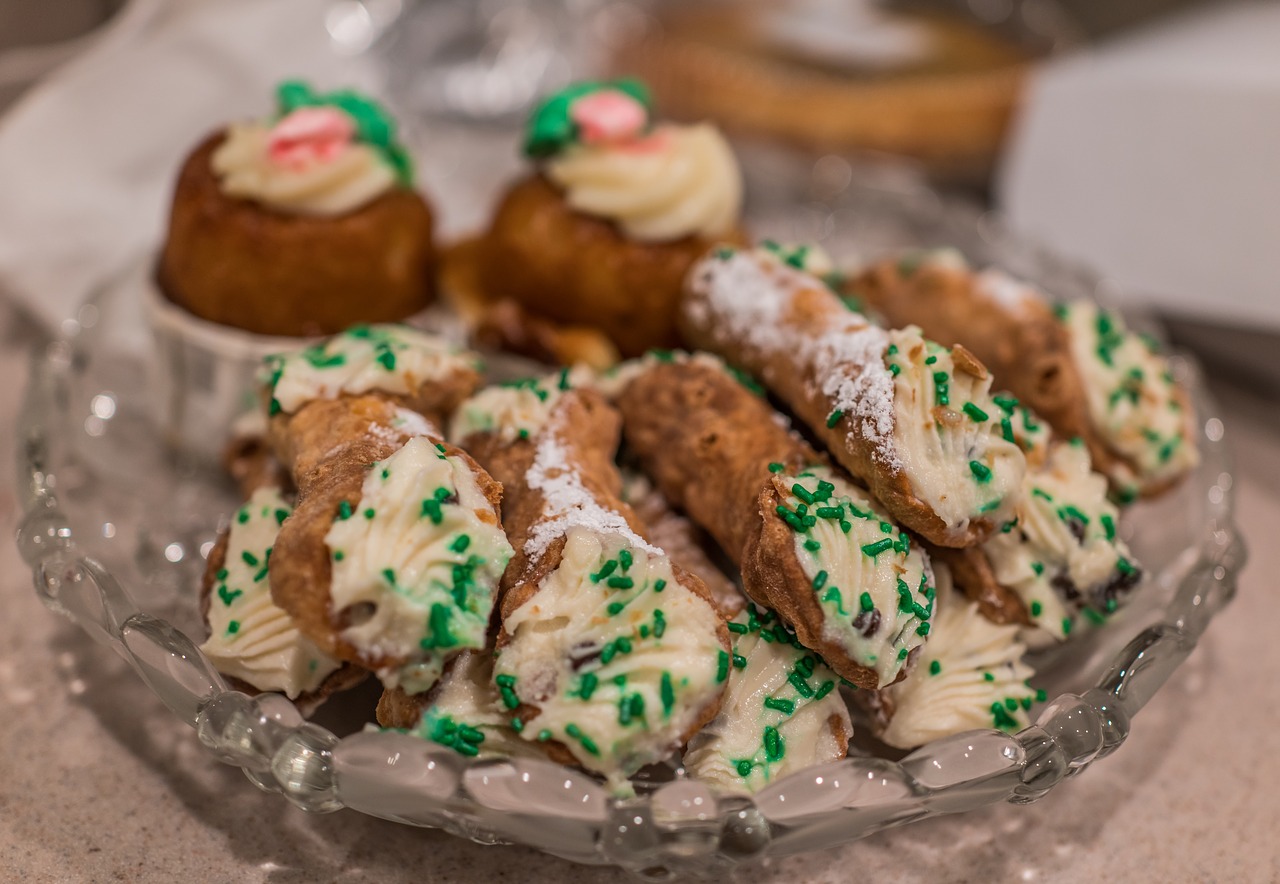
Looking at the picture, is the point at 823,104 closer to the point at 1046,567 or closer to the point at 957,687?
the point at 1046,567

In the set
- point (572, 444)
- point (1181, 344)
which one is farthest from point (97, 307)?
point (1181, 344)

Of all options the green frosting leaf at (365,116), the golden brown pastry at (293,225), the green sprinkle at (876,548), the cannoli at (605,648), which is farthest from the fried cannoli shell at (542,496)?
the green frosting leaf at (365,116)

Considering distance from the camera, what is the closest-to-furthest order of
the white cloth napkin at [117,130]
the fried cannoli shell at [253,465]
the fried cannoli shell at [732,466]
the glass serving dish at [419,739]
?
the glass serving dish at [419,739]
the fried cannoli shell at [732,466]
the fried cannoli shell at [253,465]
the white cloth napkin at [117,130]

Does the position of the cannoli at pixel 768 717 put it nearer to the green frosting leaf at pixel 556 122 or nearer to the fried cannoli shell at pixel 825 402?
the fried cannoli shell at pixel 825 402

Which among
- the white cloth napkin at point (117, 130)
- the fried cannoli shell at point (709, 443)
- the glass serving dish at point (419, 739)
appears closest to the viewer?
the glass serving dish at point (419, 739)

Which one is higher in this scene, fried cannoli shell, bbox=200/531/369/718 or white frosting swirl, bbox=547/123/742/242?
white frosting swirl, bbox=547/123/742/242

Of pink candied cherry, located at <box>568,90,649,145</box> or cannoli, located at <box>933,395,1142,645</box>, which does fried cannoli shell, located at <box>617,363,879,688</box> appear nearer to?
cannoli, located at <box>933,395,1142,645</box>

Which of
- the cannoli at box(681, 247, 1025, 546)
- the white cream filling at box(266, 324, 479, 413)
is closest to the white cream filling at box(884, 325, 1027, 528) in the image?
the cannoli at box(681, 247, 1025, 546)

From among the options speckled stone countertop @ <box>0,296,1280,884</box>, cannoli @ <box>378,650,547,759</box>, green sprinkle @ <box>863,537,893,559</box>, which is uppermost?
green sprinkle @ <box>863,537,893,559</box>
